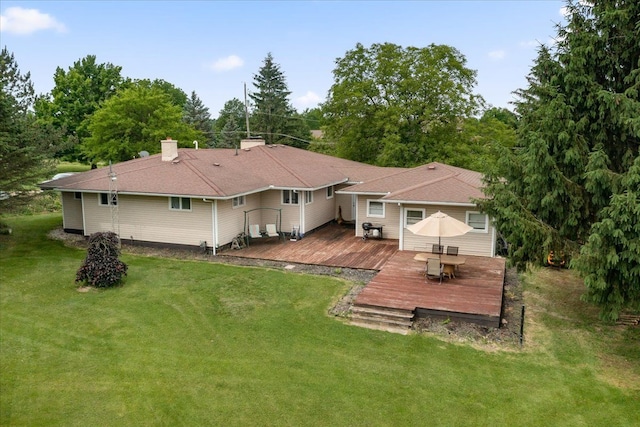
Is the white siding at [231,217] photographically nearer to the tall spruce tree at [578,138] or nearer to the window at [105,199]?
the window at [105,199]

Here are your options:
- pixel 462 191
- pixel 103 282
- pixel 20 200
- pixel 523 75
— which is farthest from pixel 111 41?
pixel 523 75

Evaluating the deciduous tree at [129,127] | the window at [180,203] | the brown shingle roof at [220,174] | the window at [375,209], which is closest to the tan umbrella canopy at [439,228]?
the window at [375,209]

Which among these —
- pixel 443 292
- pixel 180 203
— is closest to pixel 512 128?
pixel 443 292

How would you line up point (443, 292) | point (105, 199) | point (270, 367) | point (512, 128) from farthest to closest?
point (512, 128) < point (105, 199) < point (443, 292) < point (270, 367)

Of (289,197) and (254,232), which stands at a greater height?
(289,197)

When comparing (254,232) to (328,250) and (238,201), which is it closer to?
(238,201)

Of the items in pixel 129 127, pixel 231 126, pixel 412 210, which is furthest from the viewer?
pixel 231 126

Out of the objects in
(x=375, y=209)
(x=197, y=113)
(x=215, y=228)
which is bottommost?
(x=215, y=228)

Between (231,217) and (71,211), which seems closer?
(231,217)
